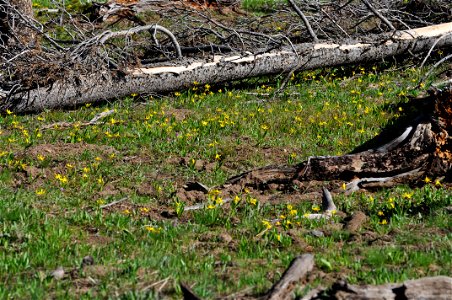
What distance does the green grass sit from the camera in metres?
6.03

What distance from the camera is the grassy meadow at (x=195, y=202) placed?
6004 mm

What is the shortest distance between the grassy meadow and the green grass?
18 millimetres

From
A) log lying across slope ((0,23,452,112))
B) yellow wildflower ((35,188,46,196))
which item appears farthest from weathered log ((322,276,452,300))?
log lying across slope ((0,23,452,112))

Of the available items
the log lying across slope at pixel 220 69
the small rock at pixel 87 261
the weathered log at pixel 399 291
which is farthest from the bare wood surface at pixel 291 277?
the log lying across slope at pixel 220 69

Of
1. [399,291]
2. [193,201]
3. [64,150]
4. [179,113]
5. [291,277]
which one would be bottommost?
[179,113]

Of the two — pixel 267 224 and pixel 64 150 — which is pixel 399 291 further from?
pixel 64 150

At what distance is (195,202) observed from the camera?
332 inches

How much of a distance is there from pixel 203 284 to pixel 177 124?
5995 millimetres

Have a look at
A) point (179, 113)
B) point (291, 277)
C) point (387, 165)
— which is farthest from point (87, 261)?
point (179, 113)

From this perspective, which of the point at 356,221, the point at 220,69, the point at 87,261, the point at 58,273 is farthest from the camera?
the point at 220,69

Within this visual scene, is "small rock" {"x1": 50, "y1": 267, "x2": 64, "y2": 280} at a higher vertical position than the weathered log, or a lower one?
lower

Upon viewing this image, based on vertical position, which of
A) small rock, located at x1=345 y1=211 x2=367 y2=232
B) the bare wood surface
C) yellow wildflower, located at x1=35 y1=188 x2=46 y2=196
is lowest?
yellow wildflower, located at x1=35 y1=188 x2=46 y2=196

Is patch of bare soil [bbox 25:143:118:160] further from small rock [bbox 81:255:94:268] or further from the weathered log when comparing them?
the weathered log

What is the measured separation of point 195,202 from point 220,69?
5.36 metres
